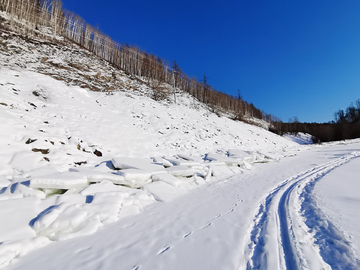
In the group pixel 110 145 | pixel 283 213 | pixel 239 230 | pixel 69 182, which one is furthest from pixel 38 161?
pixel 283 213

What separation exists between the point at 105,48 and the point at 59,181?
38.0m

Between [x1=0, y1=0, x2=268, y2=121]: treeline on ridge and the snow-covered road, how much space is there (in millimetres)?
21217

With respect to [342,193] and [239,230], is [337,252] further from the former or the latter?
[342,193]

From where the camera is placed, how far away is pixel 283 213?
9.51 ft

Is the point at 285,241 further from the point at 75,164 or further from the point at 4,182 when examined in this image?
the point at 75,164

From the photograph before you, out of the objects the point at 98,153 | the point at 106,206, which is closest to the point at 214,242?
the point at 106,206

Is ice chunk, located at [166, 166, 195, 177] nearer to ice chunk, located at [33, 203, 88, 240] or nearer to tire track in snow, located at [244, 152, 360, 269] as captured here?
tire track in snow, located at [244, 152, 360, 269]

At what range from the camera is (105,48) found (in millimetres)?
32719

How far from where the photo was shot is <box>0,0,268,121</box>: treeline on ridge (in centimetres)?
2530

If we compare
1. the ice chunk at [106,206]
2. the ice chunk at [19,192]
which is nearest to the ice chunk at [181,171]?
the ice chunk at [106,206]

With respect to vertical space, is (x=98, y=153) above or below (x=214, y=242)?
above

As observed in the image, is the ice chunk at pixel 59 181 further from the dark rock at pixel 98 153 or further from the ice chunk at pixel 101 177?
the dark rock at pixel 98 153

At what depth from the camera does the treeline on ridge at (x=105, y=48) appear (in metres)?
25.3

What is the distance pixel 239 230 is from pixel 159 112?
43.3 ft
